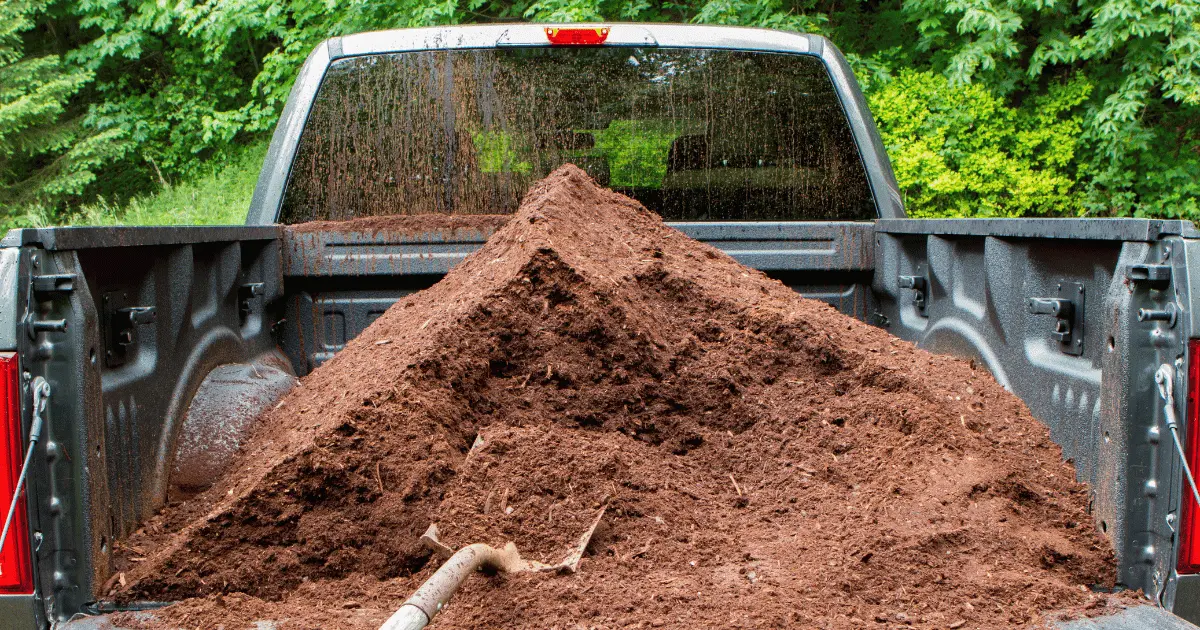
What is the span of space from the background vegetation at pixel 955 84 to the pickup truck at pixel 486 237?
25.6 ft

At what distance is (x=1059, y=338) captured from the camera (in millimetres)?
2115

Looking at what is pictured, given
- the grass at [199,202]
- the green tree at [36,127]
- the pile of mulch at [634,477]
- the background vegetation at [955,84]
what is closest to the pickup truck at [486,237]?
the pile of mulch at [634,477]

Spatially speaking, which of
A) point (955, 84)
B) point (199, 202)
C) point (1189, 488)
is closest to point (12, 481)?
point (1189, 488)

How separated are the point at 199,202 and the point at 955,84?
35.2 ft

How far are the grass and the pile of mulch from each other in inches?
503

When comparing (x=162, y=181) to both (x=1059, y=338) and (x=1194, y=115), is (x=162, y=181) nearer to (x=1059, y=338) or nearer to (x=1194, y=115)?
(x=1194, y=115)

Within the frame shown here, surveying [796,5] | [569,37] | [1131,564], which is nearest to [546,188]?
[569,37]

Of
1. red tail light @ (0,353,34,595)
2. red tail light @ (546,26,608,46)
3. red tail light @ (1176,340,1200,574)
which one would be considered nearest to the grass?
red tail light @ (546,26,608,46)

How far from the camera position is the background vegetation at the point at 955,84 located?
425 inches

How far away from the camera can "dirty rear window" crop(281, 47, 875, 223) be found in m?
3.21

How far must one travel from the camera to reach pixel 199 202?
49.8 ft

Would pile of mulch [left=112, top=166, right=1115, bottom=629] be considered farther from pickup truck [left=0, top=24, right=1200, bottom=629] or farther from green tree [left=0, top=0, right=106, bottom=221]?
green tree [left=0, top=0, right=106, bottom=221]

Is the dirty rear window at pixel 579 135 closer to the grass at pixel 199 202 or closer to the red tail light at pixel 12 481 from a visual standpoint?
the red tail light at pixel 12 481

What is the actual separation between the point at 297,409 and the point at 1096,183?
466 inches
